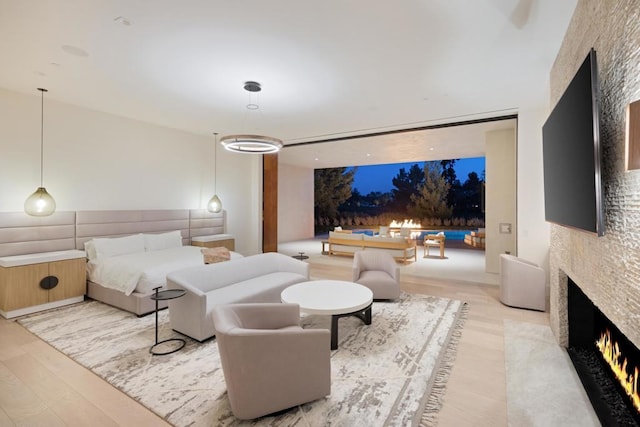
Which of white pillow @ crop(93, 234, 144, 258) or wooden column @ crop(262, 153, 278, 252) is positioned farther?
wooden column @ crop(262, 153, 278, 252)

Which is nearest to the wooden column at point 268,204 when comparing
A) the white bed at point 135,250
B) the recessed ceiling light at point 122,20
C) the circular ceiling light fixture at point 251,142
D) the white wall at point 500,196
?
the white bed at point 135,250

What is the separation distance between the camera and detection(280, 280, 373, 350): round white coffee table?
111 inches

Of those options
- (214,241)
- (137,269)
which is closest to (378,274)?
(137,269)

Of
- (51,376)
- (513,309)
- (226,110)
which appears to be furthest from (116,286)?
(513,309)

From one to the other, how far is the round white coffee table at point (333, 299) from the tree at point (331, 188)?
12.0 meters

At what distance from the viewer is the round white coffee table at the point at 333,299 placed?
9.27ft

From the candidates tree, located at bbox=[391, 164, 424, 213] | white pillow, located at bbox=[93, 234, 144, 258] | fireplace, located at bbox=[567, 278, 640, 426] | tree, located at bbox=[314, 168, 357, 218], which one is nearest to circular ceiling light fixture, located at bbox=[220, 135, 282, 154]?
white pillow, located at bbox=[93, 234, 144, 258]

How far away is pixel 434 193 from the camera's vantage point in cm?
1419

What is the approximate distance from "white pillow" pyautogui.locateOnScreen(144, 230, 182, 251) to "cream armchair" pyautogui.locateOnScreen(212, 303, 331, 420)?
12.9ft

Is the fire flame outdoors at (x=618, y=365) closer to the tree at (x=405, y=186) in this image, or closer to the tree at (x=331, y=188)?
the tree at (x=331, y=188)

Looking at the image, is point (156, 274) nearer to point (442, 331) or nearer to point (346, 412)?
point (346, 412)

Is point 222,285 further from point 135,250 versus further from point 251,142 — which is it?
point 135,250

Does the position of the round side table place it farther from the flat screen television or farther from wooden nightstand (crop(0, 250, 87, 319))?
the flat screen television

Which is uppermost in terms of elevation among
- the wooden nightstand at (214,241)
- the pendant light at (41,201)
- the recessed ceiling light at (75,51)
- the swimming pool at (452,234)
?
the recessed ceiling light at (75,51)
